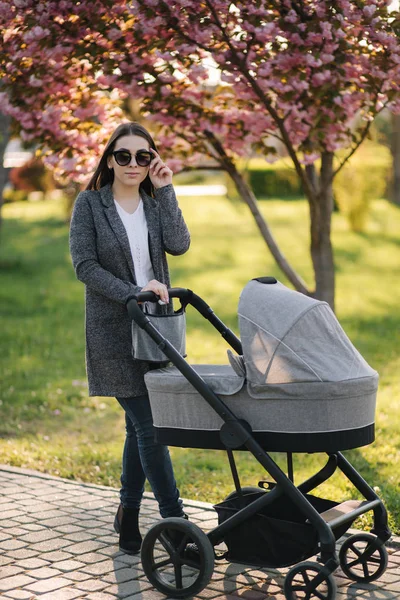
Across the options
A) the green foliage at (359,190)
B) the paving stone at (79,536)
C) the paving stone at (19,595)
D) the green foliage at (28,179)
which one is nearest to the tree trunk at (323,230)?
the paving stone at (79,536)

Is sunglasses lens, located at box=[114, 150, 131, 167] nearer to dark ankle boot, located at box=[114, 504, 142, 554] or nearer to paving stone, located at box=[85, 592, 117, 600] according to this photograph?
dark ankle boot, located at box=[114, 504, 142, 554]

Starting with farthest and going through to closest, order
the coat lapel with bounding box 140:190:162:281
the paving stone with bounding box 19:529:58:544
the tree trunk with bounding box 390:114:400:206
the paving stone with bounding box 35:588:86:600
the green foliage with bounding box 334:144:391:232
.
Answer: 1. the tree trunk with bounding box 390:114:400:206
2. the green foliage with bounding box 334:144:391:232
3. the paving stone with bounding box 19:529:58:544
4. the coat lapel with bounding box 140:190:162:281
5. the paving stone with bounding box 35:588:86:600

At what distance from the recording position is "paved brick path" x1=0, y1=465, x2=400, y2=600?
12.8ft

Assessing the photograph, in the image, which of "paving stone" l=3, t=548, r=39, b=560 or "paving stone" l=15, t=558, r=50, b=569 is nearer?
"paving stone" l=15, t=558, r=50, b=569

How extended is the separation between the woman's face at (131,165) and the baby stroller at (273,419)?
0.57 meters

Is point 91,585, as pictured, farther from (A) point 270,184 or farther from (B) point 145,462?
(A) point 270,184

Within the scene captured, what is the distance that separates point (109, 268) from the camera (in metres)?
A: 4.21

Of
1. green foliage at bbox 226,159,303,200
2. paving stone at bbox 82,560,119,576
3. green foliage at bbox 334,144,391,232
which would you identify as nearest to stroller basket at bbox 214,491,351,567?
paving stone at bbox 82,560,119,576

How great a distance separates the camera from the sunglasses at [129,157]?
4.17 m

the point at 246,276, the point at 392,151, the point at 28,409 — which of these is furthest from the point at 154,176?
the point at 392,151

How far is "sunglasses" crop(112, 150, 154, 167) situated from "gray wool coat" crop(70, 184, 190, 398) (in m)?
0.15

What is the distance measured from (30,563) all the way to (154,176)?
5.70 feet

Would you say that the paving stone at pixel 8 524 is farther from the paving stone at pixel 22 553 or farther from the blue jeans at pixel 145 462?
the blue jeans at pixel 145 462

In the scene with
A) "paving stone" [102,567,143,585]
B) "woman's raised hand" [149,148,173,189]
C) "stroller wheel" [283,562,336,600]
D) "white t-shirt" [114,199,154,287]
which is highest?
"woman's raised hand" [149,148,173,189]
